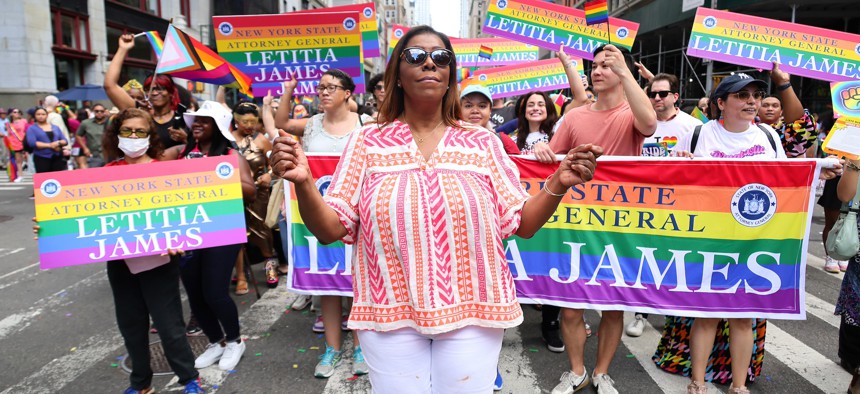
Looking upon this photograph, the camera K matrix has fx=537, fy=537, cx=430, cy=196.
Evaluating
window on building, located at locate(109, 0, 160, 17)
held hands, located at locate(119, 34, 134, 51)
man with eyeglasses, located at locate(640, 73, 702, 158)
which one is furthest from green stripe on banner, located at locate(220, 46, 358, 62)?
window on building, located at locate(109, 0, 160, 17)

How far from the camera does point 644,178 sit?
11.6 ft

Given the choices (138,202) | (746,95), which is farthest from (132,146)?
(746,95)

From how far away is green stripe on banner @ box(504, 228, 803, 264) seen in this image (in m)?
3.40

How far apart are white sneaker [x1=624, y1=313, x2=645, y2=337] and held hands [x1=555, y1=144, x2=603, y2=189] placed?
3.18m

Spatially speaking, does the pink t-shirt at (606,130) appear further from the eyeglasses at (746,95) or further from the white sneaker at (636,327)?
the white sneaker at (636,327)

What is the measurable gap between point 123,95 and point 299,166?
3.71 metres

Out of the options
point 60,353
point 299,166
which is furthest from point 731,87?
point 60,353

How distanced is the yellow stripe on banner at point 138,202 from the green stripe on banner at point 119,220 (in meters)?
0.03

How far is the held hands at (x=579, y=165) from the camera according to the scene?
6.07ft

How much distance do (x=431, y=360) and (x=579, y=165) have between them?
2.91ft

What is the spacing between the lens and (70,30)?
807 inches

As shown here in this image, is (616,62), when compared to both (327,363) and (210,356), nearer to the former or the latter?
(327,363)

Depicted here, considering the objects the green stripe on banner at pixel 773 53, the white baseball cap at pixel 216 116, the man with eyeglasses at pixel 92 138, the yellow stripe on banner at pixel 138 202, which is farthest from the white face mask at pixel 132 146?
the man with eyeglasses at pixel 92 138

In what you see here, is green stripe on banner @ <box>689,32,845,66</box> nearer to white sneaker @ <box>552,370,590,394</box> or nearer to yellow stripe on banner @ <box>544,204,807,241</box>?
yellow stripe on banner @ <box>544,204,807,241</box>
